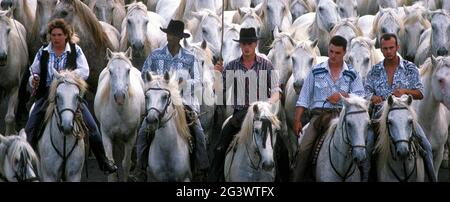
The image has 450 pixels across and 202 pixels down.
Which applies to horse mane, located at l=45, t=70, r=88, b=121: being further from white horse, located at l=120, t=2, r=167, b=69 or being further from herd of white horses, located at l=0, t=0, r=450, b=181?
white horse, located at l=120, t=2, r=167, b=69

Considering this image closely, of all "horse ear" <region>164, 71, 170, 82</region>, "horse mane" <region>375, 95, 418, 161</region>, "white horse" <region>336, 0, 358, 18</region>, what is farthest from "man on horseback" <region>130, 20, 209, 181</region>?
"white horse" <region>336, 0, 358, 18</region>

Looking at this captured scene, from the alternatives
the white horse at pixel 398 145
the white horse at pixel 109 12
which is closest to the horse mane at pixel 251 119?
the white horse at pixel 398 145

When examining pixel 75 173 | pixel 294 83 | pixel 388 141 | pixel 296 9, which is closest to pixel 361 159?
pixel 388 141

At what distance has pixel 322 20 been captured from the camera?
23625mm

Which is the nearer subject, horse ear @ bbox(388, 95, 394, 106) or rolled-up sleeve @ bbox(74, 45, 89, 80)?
horse ear @ bbox(388, 95, 394, 106)

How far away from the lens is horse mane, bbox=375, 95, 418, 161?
51.2 feet

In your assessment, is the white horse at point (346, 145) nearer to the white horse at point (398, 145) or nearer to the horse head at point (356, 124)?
the horse head at point (356, 124)

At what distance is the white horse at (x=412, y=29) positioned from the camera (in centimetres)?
2370

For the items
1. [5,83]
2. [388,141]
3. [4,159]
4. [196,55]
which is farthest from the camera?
[5,83]

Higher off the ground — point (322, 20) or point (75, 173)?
point (322, 20)

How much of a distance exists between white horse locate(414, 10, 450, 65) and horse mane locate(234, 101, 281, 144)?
6482 mm

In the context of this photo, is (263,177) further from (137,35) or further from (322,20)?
(322,20)

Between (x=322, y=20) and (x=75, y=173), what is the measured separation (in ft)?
26.1

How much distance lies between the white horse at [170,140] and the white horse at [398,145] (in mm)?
1919
